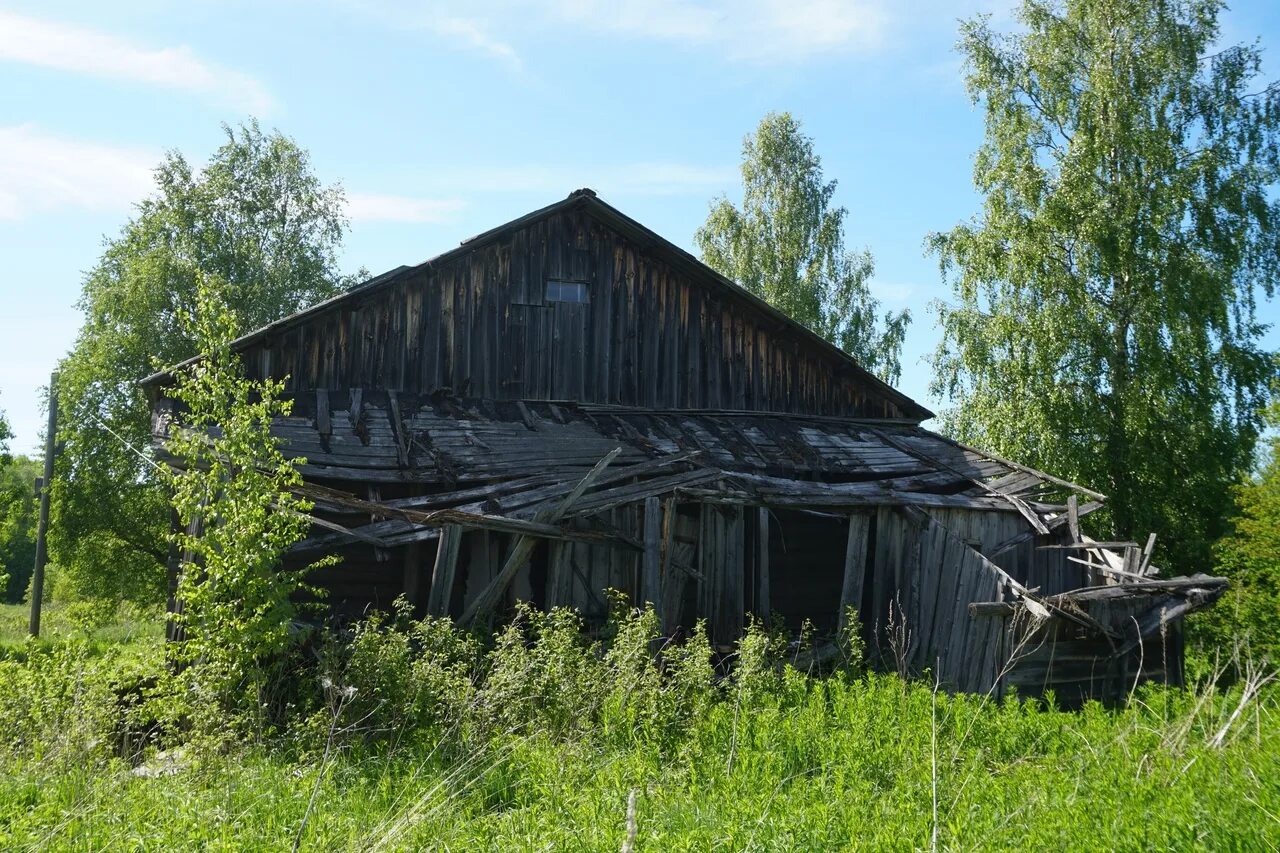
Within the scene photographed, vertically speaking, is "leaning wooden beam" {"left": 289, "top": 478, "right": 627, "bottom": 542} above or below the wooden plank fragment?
above

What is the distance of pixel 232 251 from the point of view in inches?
1127

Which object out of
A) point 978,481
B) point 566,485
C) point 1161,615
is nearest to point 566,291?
point 566,485

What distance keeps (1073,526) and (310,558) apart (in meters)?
9.78

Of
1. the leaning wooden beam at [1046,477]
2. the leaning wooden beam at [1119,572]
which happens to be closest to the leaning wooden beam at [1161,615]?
the leaning wooden beam at [1119,572]

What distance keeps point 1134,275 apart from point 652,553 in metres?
13.6

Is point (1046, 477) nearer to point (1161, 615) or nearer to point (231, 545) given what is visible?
point (1161, 615)

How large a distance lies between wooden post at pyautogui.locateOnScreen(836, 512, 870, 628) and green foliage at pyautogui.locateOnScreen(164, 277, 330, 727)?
728cm

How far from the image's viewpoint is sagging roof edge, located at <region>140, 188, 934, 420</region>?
1295cm

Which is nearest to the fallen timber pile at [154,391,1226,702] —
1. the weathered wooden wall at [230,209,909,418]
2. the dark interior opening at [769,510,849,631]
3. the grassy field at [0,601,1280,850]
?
the weathered wooden wall at [230,209,909,418]

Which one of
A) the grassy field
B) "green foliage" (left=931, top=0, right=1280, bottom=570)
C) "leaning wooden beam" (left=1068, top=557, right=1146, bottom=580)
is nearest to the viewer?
the grassy field

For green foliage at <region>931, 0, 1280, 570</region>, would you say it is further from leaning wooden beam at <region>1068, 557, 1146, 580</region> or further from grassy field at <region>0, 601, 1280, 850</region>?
grassy field at <region>0, 601, 1280, 850</region>

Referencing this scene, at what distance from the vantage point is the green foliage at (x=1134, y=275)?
749 inches

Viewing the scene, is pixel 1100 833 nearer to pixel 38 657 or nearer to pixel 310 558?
pixel 38 657

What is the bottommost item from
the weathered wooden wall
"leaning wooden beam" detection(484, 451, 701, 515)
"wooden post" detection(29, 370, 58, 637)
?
"wooden post" detection(29, 370, 58, 637)
